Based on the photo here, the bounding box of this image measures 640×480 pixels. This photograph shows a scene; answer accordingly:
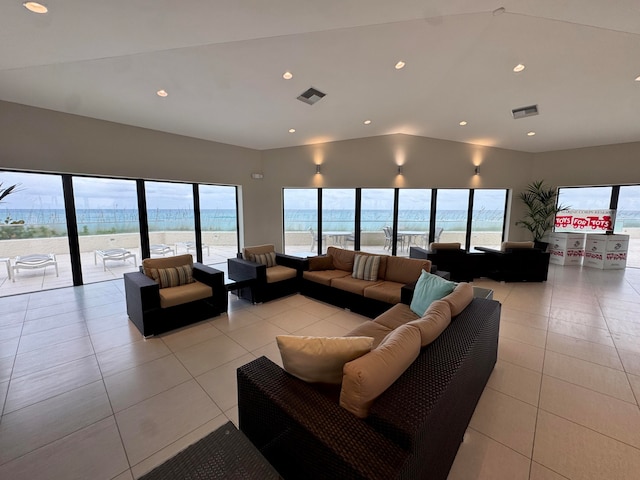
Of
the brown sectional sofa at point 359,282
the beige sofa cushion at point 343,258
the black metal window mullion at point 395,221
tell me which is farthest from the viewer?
the black metal window mullion at point 395,221

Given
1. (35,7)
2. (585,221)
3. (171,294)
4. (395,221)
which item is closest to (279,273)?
(171,294)

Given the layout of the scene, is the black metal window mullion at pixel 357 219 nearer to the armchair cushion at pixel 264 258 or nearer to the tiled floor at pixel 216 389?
the armchair cushion at pixel 264 258

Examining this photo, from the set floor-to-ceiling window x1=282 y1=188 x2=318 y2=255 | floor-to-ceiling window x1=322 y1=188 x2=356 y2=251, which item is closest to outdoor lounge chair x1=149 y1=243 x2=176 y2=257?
floor-to-ceiling window x1=282 y1=188 x2=318 y2=255

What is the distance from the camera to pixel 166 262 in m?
3.67

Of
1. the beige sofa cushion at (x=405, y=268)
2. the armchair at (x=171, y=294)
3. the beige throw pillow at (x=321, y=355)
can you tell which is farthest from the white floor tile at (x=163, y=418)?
the beige sofa cushion at (x=405, y=268)

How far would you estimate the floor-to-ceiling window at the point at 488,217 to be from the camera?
723 cm

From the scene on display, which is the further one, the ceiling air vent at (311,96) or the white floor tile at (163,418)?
the ceiling air vent at (311,96)

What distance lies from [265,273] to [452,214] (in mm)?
5609

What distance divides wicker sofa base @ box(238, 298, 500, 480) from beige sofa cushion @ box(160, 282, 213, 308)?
2179 mm

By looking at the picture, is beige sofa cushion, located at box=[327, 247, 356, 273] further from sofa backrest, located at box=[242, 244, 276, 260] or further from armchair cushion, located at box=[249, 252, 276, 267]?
sofa backrest, located at box=[242, 244, 276, 260]

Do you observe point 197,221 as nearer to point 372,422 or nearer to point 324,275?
point 324,275

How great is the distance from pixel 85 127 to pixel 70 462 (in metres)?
5.21

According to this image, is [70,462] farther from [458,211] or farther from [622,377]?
[458,211]

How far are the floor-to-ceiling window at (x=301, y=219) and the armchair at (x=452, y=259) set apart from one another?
10.2 ft
